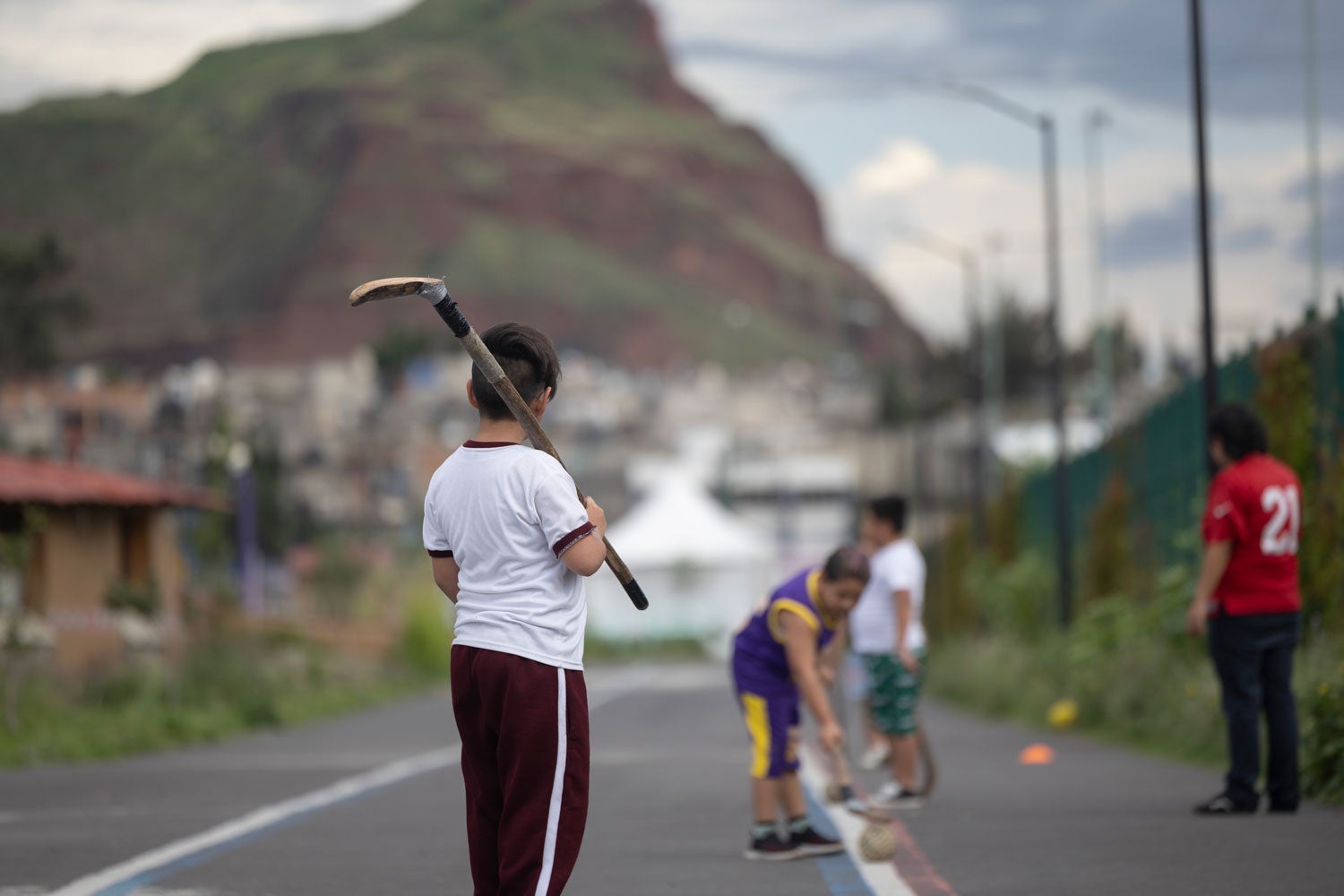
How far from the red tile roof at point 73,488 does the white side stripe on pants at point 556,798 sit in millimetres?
21436

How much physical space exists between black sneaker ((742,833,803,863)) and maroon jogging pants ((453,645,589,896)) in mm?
3525

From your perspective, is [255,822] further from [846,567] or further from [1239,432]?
[1239,432]

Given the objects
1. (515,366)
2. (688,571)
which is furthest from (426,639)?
(515,366)

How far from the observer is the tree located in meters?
71.4

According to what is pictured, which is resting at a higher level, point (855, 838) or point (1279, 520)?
point (1279, 520)

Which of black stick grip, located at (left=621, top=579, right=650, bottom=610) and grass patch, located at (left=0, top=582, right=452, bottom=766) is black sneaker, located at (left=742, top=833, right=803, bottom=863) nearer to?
black stick grip, located at (left=621, top=579, right=650, bottom=610)

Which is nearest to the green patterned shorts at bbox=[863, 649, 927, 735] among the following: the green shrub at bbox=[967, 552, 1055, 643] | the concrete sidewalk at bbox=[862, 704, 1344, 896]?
the concrete sidewalk at bbox=[862, 704, 1344, 896]

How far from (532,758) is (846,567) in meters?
3.56

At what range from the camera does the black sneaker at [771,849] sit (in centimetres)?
931

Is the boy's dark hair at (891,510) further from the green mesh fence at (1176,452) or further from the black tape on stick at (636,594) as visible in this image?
the black tape on stick at (636,594)

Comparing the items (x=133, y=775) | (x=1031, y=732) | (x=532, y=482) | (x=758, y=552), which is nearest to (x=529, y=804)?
(x=532, y=482)

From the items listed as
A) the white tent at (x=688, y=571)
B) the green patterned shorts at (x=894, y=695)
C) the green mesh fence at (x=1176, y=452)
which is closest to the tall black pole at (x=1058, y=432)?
the green mesh fence at (x=1176, y=452)

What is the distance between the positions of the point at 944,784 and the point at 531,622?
8330 mm

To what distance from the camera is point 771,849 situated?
9.35 m
